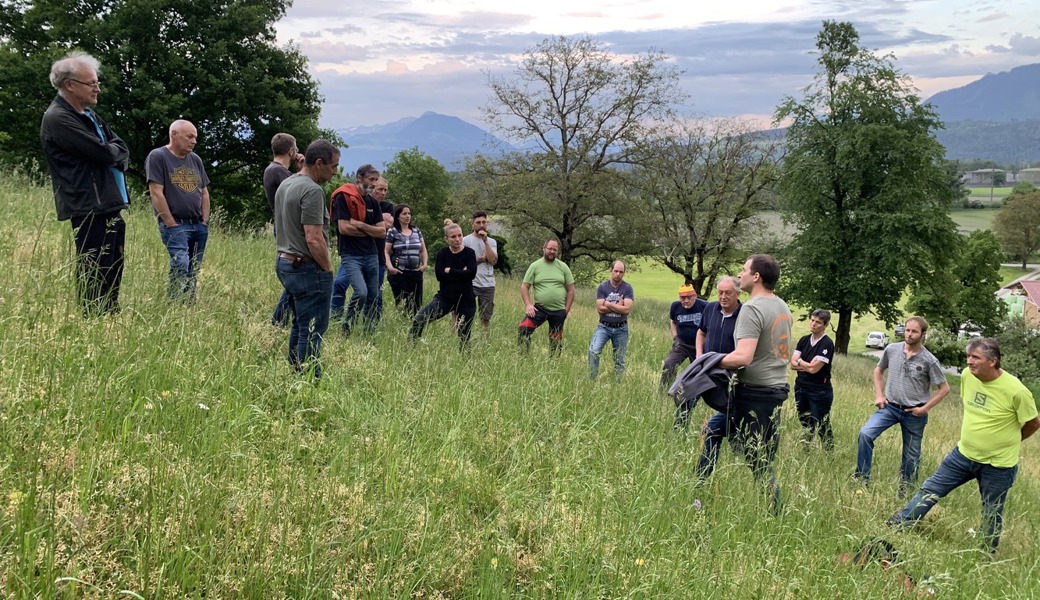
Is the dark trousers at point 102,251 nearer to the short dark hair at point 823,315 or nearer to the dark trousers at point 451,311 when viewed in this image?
the dark trousers at point 451,311

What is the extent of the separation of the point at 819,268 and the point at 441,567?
96.9 ft

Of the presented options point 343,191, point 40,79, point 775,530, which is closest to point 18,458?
point 775,530

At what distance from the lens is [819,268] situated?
2808 cm

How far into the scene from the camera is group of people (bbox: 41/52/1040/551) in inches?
161

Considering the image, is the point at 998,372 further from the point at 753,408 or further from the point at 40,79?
the point at 40,79

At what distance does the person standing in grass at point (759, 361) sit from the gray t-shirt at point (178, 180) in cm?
479

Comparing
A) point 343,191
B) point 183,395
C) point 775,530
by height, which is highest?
point 343,191

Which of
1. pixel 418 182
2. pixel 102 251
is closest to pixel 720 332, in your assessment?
pixel 102 251

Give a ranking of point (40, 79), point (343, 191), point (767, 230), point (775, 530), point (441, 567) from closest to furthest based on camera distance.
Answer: point (441, 567) → point (775, 530) → point (343, 191) → point (40, 79) → point (767, 230)

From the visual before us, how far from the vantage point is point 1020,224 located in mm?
71938

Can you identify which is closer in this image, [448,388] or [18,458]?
[18,458]

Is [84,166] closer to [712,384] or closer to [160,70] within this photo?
[712,384]


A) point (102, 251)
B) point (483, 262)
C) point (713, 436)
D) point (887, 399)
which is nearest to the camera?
point (102, 251)

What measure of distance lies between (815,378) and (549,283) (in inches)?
137
